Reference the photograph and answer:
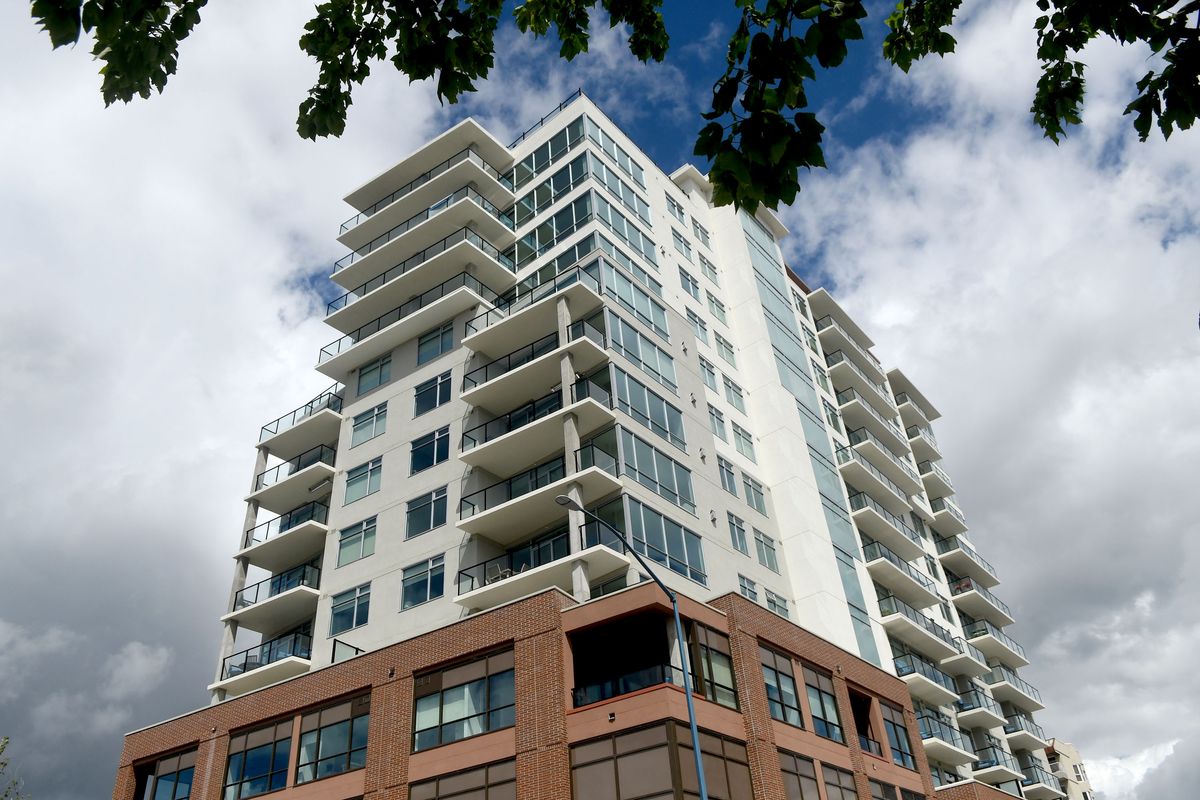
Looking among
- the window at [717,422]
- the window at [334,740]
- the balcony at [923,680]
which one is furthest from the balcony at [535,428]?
the balcony at [923,680]

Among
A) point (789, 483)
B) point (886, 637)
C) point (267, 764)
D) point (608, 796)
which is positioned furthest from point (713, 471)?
point (267, 764)

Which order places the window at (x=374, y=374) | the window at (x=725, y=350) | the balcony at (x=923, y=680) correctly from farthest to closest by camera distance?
1. the window at (x=725, y=350)
2. the balcony at (x=923, y=680)
3. the window at (x=374, y=374)

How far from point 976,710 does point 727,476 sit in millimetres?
22938

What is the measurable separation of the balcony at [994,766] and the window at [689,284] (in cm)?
2950

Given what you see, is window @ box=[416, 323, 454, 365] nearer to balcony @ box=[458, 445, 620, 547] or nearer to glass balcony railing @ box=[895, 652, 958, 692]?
balcony @ box=[458, 445, 620, 547]

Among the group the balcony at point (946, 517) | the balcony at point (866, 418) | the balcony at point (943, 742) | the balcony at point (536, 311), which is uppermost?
the balcony at point (866, 418)

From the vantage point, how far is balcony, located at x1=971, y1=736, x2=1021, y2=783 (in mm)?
54272

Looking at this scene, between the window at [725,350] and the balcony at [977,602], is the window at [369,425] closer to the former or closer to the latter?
the window at [725,350]

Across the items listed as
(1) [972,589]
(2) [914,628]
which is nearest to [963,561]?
(1) [972,589]

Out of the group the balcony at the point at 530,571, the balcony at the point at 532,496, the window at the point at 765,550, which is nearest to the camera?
the balcony at the point at 530,571

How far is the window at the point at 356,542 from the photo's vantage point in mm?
40625

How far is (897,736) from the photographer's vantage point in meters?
39.3

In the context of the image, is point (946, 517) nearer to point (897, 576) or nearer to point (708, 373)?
point (897, 576)

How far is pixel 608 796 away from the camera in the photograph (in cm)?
2702
